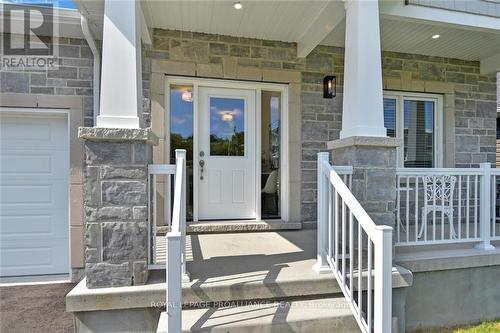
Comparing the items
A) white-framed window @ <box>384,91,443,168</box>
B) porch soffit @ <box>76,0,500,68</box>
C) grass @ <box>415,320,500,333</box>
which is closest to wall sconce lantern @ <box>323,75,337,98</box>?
porch soffit @ <box>76,0,500,68</box>

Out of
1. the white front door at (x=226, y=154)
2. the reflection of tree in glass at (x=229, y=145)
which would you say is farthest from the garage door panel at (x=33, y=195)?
the reflection of tree in glass at (x=229, y=145)

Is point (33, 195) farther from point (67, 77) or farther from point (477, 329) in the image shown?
point (477, 329)

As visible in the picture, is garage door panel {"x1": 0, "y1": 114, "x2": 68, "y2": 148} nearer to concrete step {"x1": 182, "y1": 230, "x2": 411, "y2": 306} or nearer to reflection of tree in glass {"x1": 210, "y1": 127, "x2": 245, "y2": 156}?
reflection of tree in glass {"x1": 210, "y1": 127, "x2": 245, "y2": 156}

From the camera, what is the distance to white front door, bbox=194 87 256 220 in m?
4.05

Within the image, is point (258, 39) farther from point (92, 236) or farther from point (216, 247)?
point (92, 236)

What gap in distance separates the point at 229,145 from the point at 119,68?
203 cm

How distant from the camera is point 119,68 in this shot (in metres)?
2.28

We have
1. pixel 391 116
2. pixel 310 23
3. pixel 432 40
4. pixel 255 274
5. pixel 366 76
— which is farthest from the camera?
pixel 391 116

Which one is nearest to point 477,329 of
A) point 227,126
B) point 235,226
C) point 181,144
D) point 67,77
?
point 235,226

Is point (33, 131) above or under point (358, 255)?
above

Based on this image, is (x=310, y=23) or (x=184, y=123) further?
(x=184, y=123)

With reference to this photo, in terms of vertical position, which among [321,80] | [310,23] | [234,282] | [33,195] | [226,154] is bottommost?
[234,282]

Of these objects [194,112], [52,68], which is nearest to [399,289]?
[194,112]

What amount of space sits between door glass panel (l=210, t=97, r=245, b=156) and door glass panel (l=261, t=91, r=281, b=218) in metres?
0.30
